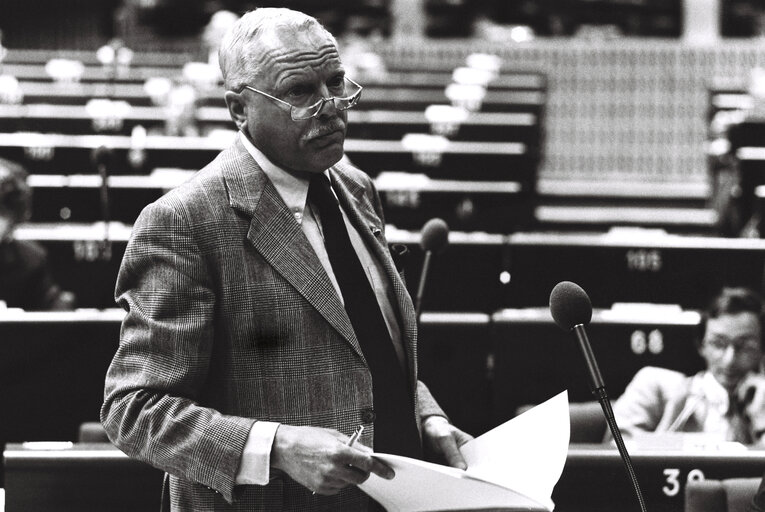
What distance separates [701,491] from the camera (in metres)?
2.00

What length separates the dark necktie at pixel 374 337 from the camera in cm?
143

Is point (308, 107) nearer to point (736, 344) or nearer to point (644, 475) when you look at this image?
point (644, 475)

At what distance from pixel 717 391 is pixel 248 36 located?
219 centimetres

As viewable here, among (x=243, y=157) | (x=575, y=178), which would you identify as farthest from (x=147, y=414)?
(x=575, y=178)

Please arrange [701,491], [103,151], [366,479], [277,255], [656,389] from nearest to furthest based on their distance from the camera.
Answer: [366,479] < [277,255] < [701,491] < [656,389] < [103,151]

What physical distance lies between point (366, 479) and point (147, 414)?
275 millimetres

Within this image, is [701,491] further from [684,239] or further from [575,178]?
[575,178]

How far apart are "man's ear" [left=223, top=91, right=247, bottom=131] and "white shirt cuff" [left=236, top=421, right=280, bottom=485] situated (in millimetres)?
426

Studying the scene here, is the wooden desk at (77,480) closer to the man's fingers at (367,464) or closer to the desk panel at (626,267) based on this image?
the man's fingers at (367,464)

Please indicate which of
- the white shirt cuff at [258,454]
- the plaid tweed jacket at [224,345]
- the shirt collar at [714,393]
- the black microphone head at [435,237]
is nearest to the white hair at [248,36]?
the plaid tweed jacket at [224,345]

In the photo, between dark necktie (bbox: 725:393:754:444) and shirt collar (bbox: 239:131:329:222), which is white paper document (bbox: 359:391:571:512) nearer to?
shirt collar (bbox: 239:131:329:222)

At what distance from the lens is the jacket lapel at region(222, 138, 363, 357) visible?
1365 mm

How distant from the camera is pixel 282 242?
1.38 m

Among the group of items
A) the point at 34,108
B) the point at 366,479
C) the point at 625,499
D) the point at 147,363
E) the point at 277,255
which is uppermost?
the point at 34,108
